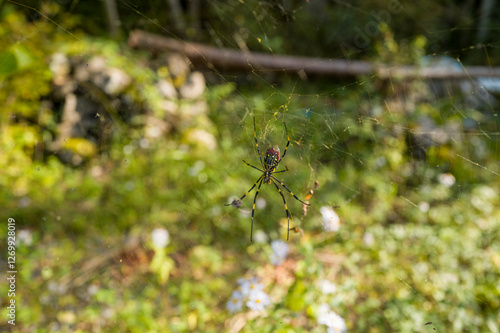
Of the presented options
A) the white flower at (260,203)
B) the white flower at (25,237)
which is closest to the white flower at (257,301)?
the white flower at (260,203)

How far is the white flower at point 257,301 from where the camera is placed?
143 centimetres

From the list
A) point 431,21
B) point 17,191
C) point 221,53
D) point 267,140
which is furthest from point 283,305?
point 431,21

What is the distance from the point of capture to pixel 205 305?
176cm

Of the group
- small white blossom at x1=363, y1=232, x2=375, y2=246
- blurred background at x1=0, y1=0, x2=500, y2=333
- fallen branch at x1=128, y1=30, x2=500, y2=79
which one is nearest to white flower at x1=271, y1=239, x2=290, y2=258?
blurred background at x1=0, y1=0, x2=500, y2=333

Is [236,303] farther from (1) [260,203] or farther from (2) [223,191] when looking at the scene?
(2) [223,191]

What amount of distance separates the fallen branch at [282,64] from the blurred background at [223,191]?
4 cm

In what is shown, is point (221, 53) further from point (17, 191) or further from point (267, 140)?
point (267, 140)

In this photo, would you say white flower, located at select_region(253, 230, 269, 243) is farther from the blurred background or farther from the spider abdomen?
the spider abdomen

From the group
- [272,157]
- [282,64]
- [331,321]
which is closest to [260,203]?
[272,157]

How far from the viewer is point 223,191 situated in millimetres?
2459

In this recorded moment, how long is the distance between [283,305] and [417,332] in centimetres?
88

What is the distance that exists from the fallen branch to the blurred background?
0.04 metres

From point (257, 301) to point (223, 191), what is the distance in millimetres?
1154

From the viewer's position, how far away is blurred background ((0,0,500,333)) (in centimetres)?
167
